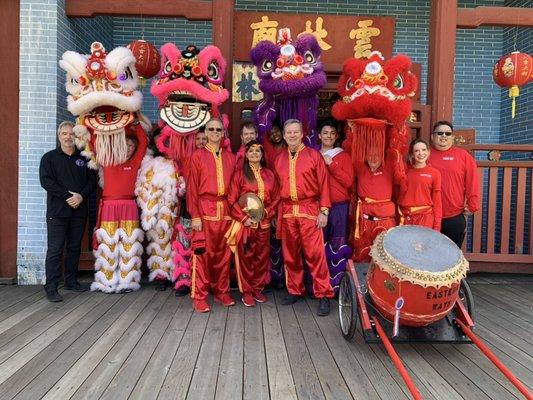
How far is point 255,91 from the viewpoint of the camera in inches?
212

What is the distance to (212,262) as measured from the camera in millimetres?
3855

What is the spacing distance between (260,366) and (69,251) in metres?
2.49

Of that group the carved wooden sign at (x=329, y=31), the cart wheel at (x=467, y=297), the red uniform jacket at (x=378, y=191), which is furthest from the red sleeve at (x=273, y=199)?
the carved wooden sign at (x=329, y=31)

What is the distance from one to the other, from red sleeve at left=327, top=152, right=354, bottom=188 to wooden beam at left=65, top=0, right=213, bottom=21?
2.09 meters

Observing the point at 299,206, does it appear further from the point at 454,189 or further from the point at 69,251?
the point at 69,251

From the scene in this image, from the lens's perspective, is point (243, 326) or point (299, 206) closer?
point (243, 326)

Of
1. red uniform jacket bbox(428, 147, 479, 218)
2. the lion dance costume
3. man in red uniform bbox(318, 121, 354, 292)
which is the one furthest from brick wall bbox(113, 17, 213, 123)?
red uniform jacket bbox(428, 147, 479, 218)

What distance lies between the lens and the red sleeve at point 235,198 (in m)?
3.78

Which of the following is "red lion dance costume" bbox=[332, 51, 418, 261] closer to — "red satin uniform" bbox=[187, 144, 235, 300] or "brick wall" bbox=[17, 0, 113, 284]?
"red satin uniform" bbox=[187, 144, 235, 300]

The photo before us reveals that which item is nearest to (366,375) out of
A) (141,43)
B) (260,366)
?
(260,366)

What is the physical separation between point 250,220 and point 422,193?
1468mm

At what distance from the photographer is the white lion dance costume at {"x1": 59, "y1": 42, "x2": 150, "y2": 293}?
3.96 meters

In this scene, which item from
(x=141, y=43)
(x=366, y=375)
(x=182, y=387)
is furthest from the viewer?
(x=141, y=43)

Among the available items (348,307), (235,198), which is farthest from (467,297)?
(235,198)
